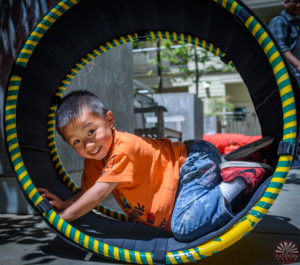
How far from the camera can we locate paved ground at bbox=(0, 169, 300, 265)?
6.64 feet

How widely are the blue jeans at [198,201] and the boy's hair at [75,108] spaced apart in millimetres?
715

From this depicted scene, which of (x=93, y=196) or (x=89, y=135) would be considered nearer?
(x=93, y=196)

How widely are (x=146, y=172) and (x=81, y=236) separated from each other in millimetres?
570

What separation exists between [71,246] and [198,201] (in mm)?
997

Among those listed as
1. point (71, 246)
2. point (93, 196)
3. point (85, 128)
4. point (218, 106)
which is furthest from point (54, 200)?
point (218, 106)

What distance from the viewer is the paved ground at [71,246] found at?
2.03 m

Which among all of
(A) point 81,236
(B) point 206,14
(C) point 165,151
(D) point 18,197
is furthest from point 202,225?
(D) point 18,197

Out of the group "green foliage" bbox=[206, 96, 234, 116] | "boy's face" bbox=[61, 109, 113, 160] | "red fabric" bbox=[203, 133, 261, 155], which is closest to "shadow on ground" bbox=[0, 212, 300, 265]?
"boy's face" bbox=[61, 109, 113, 160]

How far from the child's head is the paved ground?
71 centimetres

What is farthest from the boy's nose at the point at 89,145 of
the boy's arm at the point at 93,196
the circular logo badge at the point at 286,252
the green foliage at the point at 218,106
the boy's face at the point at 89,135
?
the green foliage at the point at 218,106

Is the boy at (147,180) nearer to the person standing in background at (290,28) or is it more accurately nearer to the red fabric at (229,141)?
the person standing in background at (290,28)

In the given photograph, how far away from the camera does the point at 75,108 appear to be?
2139 mm

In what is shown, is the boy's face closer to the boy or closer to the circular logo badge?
the boy

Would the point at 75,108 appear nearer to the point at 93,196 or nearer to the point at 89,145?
the point at 89,145
